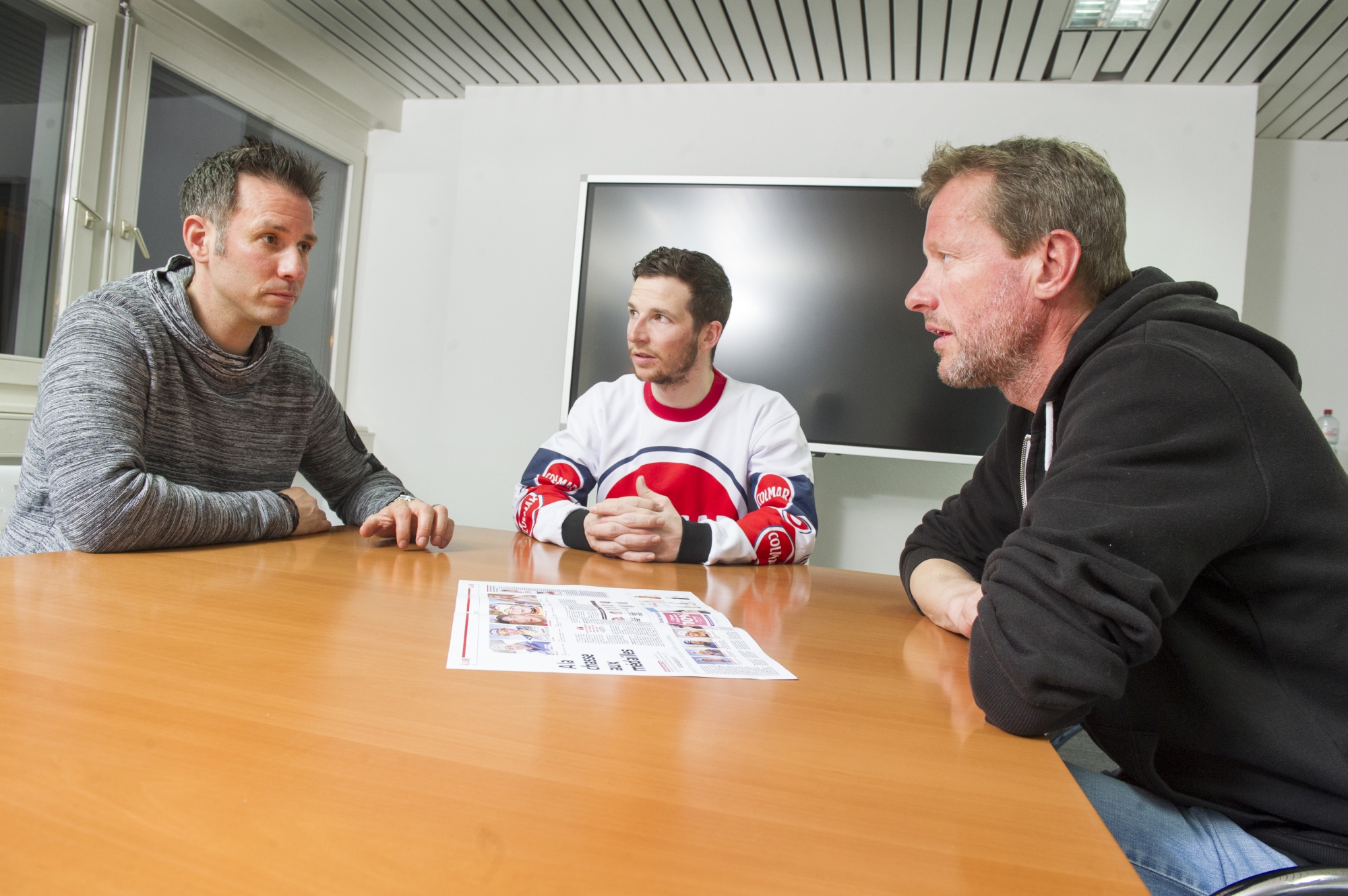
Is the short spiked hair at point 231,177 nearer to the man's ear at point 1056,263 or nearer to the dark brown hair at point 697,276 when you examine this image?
the dark brown hair at point 697,276

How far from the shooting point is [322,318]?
3879 mm

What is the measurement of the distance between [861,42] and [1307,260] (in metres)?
2.05

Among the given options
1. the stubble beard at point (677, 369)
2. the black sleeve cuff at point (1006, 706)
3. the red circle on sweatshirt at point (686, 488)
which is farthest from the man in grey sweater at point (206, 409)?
the black sleeve cuff at point (1006, 706)

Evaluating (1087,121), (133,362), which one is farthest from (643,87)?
(133,362)

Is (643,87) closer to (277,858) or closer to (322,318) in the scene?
(322,318)

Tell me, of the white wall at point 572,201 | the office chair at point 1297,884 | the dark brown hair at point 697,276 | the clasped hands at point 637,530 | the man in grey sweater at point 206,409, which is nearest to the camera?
the office chair at point 1297,884

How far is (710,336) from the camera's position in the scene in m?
2.15

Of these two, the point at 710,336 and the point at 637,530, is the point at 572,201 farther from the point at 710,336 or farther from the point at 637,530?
the point at 637,530

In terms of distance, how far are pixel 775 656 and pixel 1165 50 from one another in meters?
2.96

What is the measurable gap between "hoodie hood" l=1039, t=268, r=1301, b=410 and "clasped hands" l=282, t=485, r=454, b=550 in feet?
3.28

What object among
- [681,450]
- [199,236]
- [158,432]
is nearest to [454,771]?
[158,432]

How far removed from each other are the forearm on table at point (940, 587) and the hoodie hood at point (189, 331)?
48.6 inches

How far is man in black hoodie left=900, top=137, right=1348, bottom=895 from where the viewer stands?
0.75 m

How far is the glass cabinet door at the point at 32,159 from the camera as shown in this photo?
2439 mm
